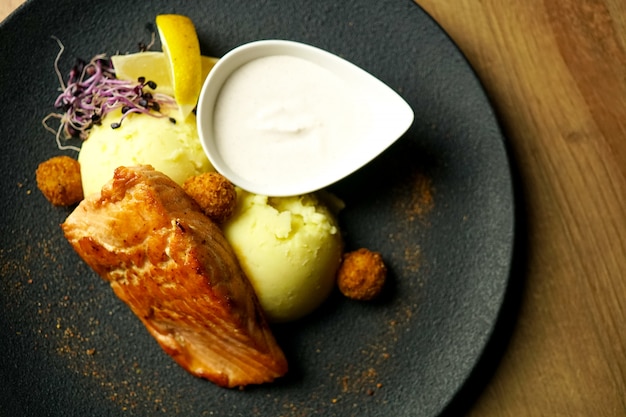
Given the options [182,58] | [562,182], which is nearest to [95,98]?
[182,58]

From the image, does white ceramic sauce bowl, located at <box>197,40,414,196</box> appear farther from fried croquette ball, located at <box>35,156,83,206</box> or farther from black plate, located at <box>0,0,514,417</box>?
fried croquette ball, located at <box>35,156,83,206</box>

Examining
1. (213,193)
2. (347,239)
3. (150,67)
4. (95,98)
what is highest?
(150,67)

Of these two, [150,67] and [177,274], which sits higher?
[150,67]

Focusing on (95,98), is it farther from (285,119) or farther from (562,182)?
(562,182)

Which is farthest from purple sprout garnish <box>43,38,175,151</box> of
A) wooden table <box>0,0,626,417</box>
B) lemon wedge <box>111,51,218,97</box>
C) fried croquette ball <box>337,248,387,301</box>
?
fried croquette ball <box>337,248,387,301</box>

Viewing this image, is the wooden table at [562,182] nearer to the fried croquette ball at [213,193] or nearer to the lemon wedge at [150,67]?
the lemon wedge at [150,67]

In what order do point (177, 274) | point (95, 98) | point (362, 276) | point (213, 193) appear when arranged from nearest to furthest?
point (177, 274) < point (213, 193) < point (362, 276) < point (95, 98)

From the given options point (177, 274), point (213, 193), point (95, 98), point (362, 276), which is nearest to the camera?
point (177, 274)
